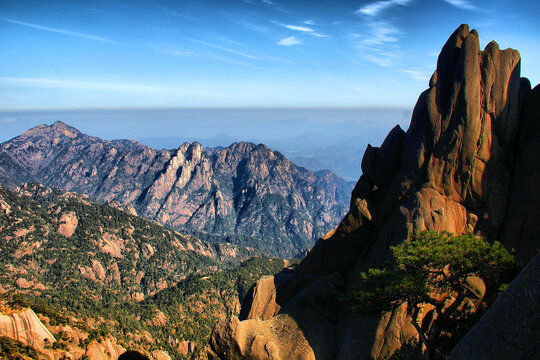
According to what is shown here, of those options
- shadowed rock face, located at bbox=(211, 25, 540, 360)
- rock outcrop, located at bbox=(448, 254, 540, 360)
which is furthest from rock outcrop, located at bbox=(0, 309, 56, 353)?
rock outcrop, located at bbox=(448, 254, 540, 360)

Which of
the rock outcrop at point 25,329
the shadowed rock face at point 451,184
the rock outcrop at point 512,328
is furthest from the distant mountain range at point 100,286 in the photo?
the rock outcrop at point 512,328

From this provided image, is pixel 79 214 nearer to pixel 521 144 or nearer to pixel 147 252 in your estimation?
pixel 147 252

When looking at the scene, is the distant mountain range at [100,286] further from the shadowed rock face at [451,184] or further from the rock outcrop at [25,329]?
the shadowed rock face at [451,184]

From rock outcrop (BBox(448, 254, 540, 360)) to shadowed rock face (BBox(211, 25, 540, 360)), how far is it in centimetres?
1591

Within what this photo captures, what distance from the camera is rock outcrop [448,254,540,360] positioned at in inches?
295

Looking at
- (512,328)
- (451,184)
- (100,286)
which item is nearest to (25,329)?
(512,328)

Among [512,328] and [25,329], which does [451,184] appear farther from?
[25,329]

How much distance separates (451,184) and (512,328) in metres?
24.6

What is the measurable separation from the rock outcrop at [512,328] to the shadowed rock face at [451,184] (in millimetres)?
15908

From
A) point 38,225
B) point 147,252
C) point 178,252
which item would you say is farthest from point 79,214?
point 178,252

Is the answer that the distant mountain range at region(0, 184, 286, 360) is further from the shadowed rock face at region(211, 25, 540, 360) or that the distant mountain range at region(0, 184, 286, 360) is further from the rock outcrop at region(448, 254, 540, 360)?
the rock outcrop at region(448, 254, 540, 360)

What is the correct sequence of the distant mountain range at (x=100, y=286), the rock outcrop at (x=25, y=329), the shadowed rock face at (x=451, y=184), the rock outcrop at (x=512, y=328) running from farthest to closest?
1. the distant mountain range at (x=100, y=286)
2. the rock outcrop at (x=25, y=329)
3. the shadowed rock face at (x=451, y=184)
4. the rock outcrop at (x=512, y=328)

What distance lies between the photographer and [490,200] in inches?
1146

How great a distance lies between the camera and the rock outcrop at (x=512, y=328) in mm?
7484
